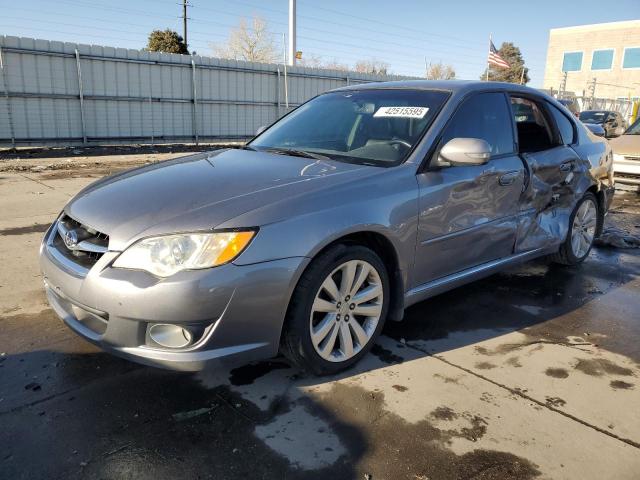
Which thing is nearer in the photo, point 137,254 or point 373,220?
point 137,254

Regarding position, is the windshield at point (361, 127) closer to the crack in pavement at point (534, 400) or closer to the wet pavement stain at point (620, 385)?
the crack in pavement at point (534, 400)

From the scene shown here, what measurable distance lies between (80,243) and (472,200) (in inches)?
92.9

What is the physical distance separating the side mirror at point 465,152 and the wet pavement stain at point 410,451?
4.81ft

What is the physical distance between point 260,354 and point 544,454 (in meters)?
1.35

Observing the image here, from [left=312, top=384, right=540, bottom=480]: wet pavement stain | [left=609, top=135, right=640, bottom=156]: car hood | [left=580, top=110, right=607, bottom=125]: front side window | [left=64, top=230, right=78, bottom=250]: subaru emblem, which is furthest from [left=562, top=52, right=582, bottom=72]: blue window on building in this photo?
[left=64, top=230, right=78, bottom=250]: subaru emblem

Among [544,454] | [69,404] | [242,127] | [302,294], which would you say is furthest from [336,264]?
[242,127]

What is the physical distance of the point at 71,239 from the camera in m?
2.66

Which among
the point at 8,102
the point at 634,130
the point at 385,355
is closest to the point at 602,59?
the point at 634,130

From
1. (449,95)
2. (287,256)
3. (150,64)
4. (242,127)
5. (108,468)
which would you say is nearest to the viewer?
(108,468)

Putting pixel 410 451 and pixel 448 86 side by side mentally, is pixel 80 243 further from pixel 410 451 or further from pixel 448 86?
pixel 448 86

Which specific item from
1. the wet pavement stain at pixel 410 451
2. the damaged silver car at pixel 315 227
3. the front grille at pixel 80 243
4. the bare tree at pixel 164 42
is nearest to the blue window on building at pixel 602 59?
the bare tree at pixel 164 42

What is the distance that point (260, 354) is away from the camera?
8.21 feet

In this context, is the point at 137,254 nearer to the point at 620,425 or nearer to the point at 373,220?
the point at 373,220

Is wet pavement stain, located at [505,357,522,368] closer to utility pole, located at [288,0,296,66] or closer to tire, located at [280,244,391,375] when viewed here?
tire, located at [280,244,391,375]
